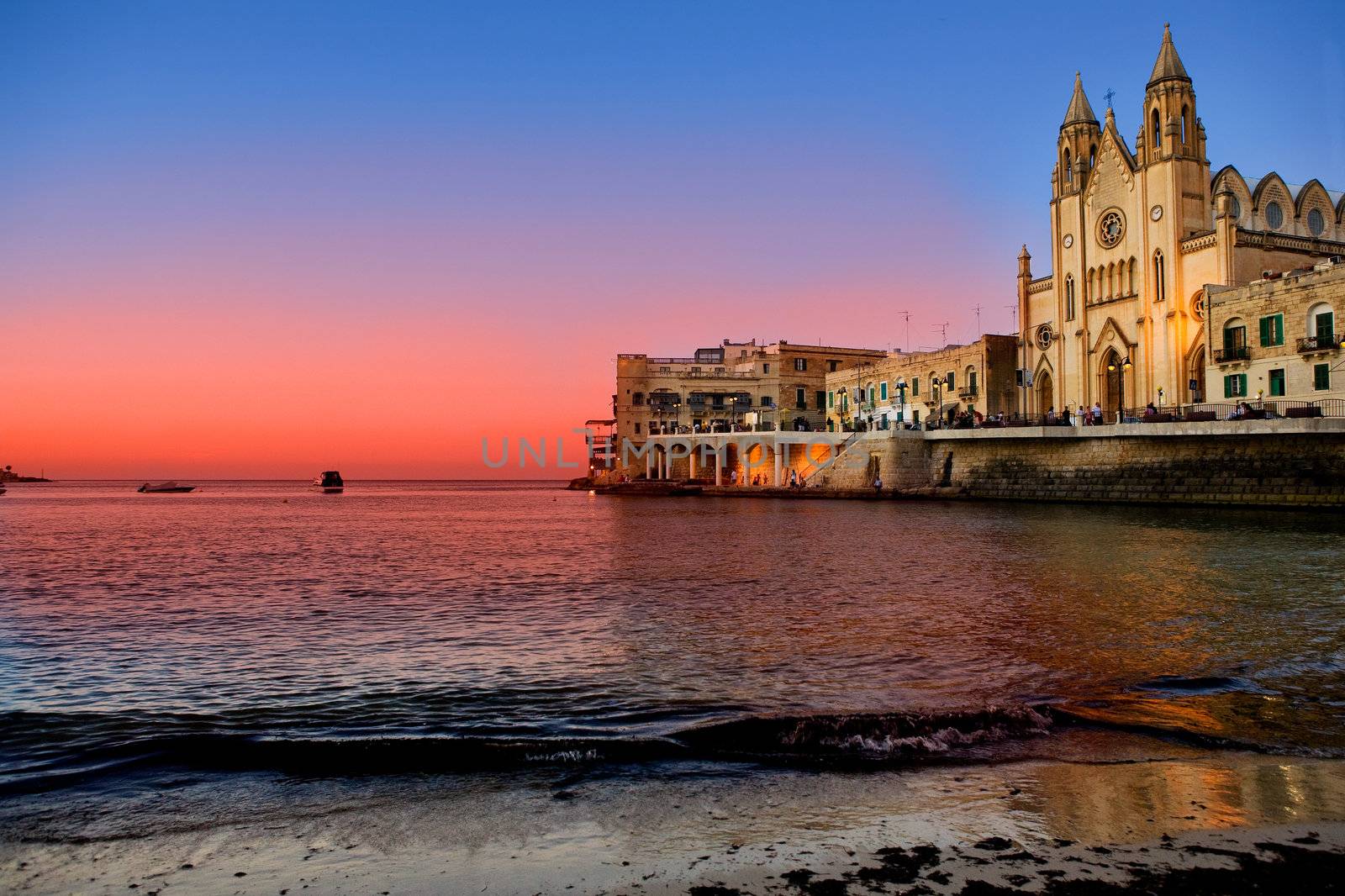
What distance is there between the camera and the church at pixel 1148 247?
39875 millimetres

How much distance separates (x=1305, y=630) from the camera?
33.1 feet

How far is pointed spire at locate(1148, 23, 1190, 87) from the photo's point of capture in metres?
42.1

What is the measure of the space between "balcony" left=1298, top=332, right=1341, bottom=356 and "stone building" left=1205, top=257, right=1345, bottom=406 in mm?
24

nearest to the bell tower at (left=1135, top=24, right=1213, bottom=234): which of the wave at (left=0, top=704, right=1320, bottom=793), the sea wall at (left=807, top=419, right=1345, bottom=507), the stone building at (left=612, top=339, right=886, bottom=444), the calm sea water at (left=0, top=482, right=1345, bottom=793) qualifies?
the sea wall at (left=807, top=419, right=1345, bottom=507)

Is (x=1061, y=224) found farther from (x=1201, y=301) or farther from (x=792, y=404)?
(x=792, y=404)

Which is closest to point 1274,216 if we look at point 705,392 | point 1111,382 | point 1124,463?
point 1111,382

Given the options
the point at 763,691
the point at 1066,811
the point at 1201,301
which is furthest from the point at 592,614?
the point at 1201,301

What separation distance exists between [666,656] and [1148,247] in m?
41.7

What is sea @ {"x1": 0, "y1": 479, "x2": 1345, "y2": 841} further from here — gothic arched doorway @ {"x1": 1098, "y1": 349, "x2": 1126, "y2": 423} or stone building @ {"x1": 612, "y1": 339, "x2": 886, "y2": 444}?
stone building @ {"x1": 612, "y1": 339, "x2": 886, "y2": 444}

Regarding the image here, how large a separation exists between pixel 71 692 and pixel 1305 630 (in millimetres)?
12297

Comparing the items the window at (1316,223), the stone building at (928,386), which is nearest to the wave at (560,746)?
the stone building at (928,386)

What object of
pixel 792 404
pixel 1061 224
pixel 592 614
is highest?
pixel 1061 224

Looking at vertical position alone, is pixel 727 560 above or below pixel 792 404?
below

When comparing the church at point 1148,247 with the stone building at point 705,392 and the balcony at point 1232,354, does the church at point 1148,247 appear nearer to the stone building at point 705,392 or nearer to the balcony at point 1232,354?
the balcony at point 1232,354
